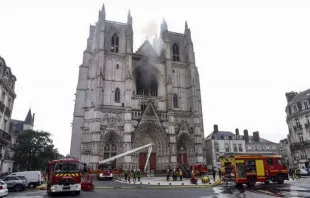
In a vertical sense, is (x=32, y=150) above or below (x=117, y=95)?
below

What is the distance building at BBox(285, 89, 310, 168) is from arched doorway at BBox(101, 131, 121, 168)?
29949 millimetres

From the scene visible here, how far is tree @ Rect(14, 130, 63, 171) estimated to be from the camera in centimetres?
3544

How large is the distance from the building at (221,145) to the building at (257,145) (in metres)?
2.06

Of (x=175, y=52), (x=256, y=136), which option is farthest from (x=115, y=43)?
(x=256, y=136)

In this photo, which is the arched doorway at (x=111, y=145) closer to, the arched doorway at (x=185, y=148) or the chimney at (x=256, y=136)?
the arched doorway at (x=185, y=148)

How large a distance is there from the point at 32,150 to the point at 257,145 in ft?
169

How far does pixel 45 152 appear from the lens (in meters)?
36.8

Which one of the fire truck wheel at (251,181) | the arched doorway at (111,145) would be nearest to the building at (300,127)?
the fire truck wheel at (251,181)

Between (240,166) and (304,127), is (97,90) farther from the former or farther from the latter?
(304,127)

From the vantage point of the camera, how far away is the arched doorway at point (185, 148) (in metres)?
38.8

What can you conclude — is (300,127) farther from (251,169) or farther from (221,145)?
(251,169)

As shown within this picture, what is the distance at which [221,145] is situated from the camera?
182 feet

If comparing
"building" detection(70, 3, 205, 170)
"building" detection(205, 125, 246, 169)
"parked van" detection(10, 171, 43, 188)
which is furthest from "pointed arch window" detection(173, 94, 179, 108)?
"parked van" detection(10, 171, 43, 188)

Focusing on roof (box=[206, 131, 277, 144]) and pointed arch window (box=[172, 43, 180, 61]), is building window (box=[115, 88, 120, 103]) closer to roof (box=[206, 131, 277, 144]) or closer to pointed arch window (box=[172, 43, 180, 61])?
pointed arch window (box=[172, 43, 180, 61])
